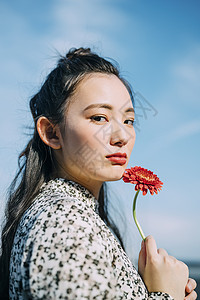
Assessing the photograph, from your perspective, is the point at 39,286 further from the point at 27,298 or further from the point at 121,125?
the point at 121,125

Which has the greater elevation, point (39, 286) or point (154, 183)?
point (154, 183)

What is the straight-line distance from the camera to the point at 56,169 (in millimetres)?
2012

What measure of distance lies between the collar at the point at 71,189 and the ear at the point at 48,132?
0.20 meters

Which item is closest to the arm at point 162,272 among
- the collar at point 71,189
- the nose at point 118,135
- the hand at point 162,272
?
→ the hand at point 162,272

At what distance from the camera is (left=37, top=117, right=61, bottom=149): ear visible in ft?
6.48

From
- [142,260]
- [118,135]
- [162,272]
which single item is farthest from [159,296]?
[118,135]

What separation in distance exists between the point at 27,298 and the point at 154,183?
0.92 metres

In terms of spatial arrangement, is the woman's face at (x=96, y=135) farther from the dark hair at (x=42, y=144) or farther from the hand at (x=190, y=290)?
the hand at (x=190, y=290)

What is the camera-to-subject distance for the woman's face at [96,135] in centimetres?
181

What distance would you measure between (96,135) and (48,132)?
352 mm

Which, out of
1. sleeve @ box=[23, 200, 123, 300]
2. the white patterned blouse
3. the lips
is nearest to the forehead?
the lips

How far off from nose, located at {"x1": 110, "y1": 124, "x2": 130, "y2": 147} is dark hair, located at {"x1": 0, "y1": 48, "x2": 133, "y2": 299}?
294 mm

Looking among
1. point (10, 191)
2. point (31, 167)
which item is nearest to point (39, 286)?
point (31, 167)

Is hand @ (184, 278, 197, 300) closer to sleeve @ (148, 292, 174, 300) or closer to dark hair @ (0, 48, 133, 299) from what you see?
sleeve @ (148, 292, 174, 300)
